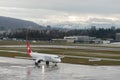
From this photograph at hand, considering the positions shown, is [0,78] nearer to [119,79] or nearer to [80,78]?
[80,78]

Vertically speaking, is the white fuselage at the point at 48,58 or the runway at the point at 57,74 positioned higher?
the white fuselage at the point at 48,58

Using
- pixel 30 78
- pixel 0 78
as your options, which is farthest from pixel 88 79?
pixel 0 78

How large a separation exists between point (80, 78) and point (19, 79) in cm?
868

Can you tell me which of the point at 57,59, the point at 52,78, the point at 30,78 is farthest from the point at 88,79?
the point at 57,59

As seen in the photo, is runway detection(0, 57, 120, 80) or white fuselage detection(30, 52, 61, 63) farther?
white fuselage detection(30, 52, 61, 63)

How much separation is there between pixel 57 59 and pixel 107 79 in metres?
24.6

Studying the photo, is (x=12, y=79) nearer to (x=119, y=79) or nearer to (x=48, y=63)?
(x=119, y=79)

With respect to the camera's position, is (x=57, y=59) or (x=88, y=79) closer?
(x=88, y=79)

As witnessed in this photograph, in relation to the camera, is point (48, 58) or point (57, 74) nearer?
point (57, 74)

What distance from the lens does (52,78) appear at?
50281mm

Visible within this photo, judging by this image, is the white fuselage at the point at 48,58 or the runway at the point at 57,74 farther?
the white fuselage at the point at 48,58

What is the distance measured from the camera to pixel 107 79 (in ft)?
164

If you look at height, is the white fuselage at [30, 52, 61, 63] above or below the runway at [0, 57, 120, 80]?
above

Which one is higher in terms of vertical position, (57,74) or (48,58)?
(48,58)
